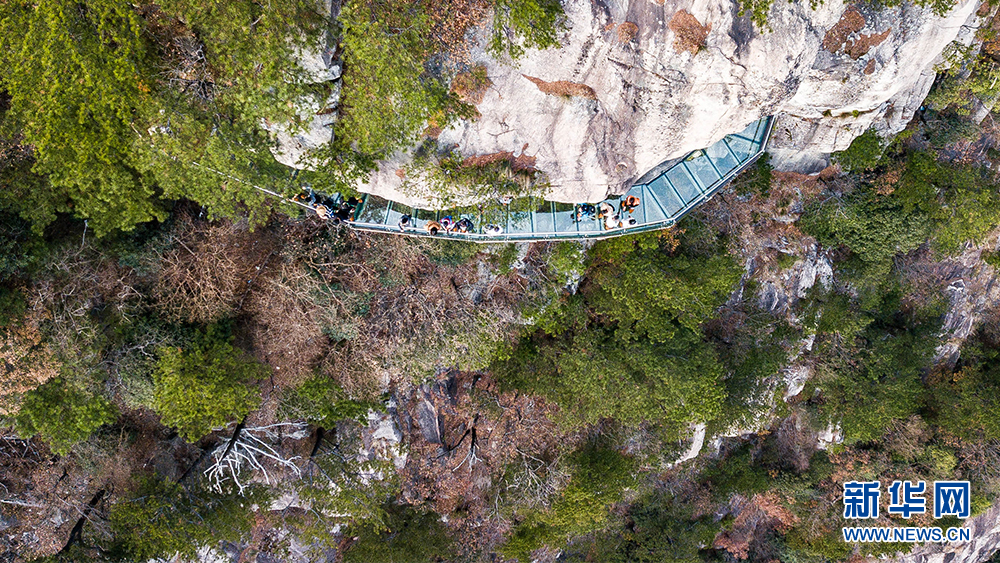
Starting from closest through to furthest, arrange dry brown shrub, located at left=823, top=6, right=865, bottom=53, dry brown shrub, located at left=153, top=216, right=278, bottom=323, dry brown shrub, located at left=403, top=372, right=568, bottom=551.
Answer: dry brown shrub, located at left=823, top=6, right=865, bottom=53, dry brown shrub, located at left=153, top=216, right=278, bottom=323, dry brown shrub, located at left=403, top=372, right=568, bottom=551

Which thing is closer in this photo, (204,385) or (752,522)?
(204,385)

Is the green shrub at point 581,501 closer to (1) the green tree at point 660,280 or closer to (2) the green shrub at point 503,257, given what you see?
(1) the green tree at point 660,280

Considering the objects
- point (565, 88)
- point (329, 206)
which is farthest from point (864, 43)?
point (329, 206)

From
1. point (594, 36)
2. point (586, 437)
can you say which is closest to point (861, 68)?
point (594, 36)

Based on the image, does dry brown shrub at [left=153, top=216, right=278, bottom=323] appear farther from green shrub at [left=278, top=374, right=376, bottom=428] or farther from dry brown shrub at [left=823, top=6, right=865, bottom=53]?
dry brown shrub at [left=823, top=6, right=865, bottom=53]

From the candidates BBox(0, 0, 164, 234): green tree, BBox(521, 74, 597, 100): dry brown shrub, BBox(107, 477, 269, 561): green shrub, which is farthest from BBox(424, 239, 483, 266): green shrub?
BBox(107, 477, 269, 561): green shrub

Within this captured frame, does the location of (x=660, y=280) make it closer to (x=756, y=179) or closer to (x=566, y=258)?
(x=566, y=258)
